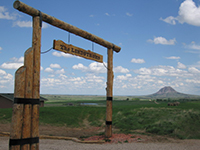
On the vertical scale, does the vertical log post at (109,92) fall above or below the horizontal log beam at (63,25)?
below

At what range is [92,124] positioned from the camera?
1825cm

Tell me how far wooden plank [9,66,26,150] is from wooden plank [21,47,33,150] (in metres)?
0.13

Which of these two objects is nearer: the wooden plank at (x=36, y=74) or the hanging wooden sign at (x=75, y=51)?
the wooden plank at (x=36, y=74)

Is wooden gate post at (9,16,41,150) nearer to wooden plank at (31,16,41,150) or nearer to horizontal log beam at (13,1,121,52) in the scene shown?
wooden plank at (31,16,41,150)

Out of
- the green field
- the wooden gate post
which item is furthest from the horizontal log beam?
the green field

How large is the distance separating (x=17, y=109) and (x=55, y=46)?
10.9ft

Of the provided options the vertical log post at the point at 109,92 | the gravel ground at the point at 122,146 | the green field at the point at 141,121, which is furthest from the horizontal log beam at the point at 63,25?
the green field at the point at 141,121

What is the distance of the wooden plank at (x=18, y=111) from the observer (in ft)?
21.6

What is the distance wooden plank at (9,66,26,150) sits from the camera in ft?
21.6

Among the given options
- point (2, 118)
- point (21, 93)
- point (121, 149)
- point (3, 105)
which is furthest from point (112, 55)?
point (3, 105)

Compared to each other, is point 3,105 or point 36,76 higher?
point 36,76

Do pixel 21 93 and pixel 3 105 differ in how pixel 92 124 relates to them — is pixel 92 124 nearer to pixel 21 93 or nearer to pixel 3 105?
pixel 21 93

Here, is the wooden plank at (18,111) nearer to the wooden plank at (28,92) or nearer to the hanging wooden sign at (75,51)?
the wooden plank at (28,92)

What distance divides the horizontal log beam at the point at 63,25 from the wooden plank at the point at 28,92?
1.55 meters
